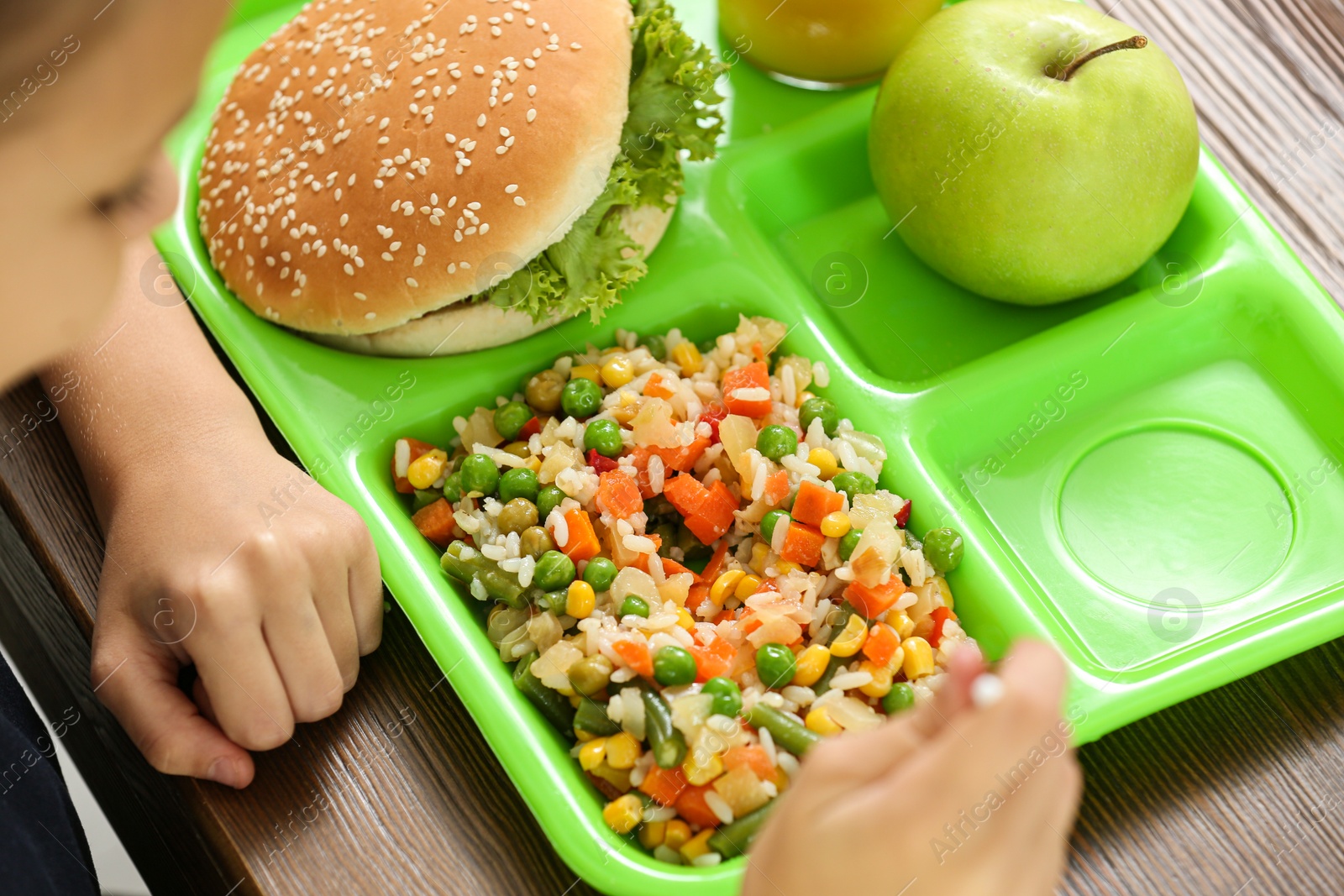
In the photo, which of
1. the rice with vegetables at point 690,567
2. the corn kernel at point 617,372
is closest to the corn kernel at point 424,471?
the rice with vegetables at point 690,567

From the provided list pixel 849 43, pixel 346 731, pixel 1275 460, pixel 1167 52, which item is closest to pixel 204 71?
pixel 346 731

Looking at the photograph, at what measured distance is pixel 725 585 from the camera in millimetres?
1750

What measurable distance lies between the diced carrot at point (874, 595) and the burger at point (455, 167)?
2.35 ft

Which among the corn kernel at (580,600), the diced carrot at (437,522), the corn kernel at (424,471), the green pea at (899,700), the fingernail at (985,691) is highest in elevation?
the fingernail at (985,691)

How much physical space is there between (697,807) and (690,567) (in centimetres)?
49

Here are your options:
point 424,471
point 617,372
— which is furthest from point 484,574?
point 617,372

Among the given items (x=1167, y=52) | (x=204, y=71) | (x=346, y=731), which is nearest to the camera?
(x=204, y=71)

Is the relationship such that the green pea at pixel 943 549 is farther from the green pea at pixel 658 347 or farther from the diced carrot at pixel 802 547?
the green pea at pixel 658 347

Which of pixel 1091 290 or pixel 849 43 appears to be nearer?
pixel 1091 290

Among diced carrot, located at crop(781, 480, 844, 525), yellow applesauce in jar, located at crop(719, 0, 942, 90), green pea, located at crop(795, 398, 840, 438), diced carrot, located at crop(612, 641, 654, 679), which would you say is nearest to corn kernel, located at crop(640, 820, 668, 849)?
diced carrot, located at crop(612, 641, 654, 679)

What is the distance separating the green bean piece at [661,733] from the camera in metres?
1.55

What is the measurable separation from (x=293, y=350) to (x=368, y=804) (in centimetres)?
89

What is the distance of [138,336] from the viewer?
186 centimetres

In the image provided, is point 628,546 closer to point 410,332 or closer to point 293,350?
point 410,332
